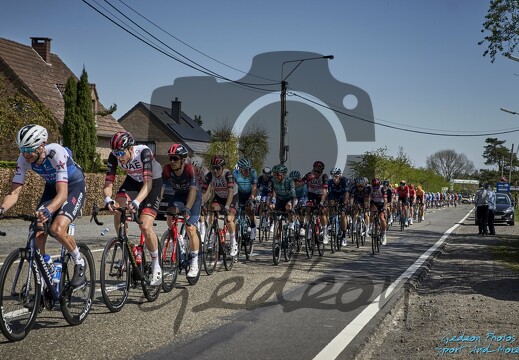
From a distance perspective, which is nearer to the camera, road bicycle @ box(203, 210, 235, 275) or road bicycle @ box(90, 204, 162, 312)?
road bicycle @ box(90, 204, 162, 312)

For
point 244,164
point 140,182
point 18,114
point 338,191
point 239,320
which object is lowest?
point 239,320

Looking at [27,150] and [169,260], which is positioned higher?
[27,150]

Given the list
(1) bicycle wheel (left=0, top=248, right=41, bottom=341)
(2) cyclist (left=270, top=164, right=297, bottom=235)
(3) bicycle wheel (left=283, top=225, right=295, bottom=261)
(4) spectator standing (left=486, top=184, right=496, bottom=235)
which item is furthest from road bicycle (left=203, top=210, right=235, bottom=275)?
(4) spectator standing (left=486, top=184, right=496, bottom=235)

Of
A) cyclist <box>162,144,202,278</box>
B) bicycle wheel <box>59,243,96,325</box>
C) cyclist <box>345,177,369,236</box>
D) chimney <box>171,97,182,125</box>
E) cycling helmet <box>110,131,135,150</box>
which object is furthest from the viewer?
chimney <box>171,97,182,125</box>

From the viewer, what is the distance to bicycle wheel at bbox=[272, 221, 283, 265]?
11.8 metres

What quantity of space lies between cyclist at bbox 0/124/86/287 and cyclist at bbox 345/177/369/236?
10182mm

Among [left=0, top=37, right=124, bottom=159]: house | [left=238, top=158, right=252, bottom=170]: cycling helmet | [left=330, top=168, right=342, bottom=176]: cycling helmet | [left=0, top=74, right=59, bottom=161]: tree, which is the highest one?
[left=0, top=37, right=124, bottom=159]: house

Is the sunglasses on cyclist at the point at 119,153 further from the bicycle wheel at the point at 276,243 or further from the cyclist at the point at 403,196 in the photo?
the cyclist at the point at 403,196

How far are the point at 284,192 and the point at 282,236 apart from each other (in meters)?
0.95

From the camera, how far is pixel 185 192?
8891mm

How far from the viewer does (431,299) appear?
8.47m

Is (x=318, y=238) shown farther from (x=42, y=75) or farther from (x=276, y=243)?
(x=42, y=75)

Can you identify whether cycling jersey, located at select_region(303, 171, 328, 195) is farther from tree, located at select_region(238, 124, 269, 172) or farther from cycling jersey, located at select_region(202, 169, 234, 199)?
tree, located at select_region(238, 124, 269, 172)

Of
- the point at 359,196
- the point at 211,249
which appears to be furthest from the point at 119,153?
the point at 359,196
